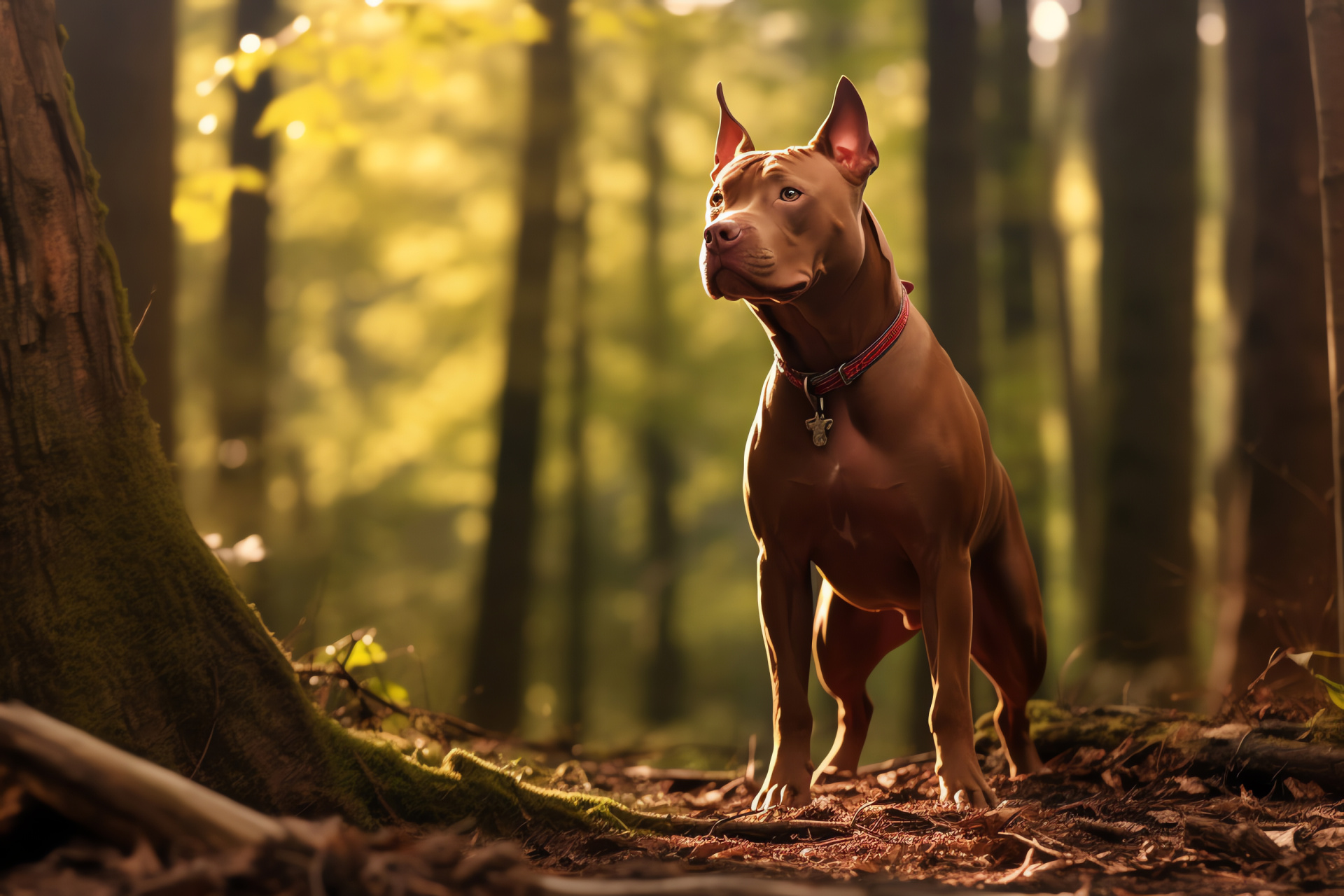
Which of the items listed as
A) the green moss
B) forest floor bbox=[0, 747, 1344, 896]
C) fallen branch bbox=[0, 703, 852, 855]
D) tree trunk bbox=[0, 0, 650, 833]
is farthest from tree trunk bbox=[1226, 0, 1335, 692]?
fallen branch bbox=[0, 703, 852, 855]

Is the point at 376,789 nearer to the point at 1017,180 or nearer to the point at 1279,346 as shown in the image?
the point at 1279,346

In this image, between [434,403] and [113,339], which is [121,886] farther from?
[434,403]

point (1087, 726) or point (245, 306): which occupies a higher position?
point (245, 306)

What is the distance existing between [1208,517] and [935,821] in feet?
33.6

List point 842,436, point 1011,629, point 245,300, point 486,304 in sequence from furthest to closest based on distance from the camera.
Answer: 1. point 486,304
2. point 245,300
3. point 1011,629
4. point 842,436

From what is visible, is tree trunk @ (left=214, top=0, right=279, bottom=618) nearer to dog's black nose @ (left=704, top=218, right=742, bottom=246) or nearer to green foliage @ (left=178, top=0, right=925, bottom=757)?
green foliage @ (left=178, top=0, right=925, bottom=757)

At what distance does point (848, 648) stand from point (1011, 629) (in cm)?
70

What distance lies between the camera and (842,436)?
3418 millimetres

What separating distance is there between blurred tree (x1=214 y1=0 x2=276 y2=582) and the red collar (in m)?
8.03

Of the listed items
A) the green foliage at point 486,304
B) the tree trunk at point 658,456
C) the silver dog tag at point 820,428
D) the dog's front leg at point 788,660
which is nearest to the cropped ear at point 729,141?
the silver dog tag at point 820,428

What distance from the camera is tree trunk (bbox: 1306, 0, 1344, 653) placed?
3758mm

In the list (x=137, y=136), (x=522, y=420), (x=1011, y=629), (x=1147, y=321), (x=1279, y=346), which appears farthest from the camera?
(x=522, y=420)

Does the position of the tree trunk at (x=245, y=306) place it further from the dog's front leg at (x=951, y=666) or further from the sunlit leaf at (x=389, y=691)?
the dog's front leg at (x=951, y=666)

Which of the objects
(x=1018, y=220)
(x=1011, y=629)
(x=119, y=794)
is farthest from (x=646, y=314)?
(x=119, y=794)
